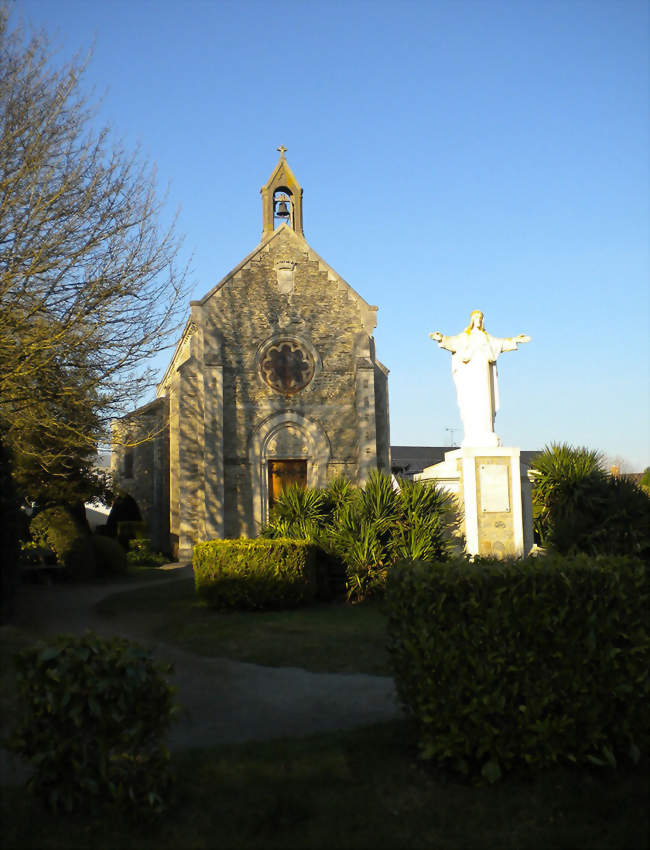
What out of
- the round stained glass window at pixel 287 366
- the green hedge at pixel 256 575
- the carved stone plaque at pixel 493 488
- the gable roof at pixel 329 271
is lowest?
the green hedge at pixel 256 575

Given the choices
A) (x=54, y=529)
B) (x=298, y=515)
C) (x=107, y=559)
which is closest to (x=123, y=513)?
(x=107, y=559)

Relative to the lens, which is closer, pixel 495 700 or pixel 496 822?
pixel 496 822

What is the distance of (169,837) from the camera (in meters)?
3.86

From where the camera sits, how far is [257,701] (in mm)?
6578

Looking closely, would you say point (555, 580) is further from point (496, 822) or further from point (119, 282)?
point (119, 282)

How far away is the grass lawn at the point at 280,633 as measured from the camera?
26.8 feet

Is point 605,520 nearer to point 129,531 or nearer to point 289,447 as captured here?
point 289,447

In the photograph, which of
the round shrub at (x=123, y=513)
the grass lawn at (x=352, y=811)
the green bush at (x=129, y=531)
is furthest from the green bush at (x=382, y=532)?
the round shrub at (x=123, y=513)

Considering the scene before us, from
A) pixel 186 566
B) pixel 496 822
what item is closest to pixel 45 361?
pixel 496 822

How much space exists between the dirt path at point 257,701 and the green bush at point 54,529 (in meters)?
9.11

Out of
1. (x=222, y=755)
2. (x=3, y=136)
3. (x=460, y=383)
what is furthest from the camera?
(x=460, y=383)

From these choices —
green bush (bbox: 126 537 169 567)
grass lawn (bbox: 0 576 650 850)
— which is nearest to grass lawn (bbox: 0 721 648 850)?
grass lawn (bbox: 0 576 650 850)

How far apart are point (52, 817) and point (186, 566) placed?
17.0 m

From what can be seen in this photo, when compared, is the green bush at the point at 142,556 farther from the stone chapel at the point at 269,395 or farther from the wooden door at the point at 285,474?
the wooden door at the point at 285,474
